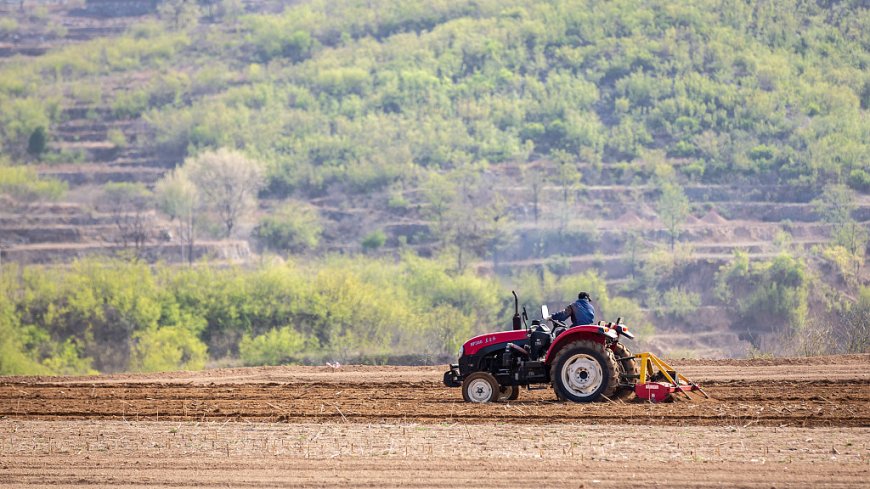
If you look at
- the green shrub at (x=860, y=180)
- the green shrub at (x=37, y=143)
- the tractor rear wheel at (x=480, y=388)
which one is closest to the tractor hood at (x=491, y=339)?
the tractor rear wheel at (x=480, y=388)

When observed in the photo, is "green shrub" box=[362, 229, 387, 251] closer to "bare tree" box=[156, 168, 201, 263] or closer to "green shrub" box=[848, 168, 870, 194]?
"bare tree" box=[156, 168, 201, 263]

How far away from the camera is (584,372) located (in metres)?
16.8

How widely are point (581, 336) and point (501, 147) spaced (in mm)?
64944

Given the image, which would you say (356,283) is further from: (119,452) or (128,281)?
(119,452)

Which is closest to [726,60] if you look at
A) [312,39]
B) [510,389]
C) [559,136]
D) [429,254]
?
[559,136]

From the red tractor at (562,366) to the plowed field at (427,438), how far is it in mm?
295

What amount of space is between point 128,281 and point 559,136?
129 feet

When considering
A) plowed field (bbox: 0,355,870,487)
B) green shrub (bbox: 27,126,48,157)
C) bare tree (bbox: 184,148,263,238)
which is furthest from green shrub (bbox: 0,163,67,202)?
plowed field (bbox: 0,355,870,487)

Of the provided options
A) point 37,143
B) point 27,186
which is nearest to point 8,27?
point 37,143

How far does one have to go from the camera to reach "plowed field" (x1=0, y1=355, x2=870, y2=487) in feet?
40.9

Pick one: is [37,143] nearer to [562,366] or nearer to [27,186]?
[27,186]

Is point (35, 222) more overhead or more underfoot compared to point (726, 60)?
more underfoot

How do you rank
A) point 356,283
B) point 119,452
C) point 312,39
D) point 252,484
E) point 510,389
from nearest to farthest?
point 252,484 → point 119,452 → point 510,389 → point 356,283 → point 312,39

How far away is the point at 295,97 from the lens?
94375mm
